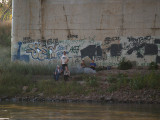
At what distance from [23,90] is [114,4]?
9681 millimetres

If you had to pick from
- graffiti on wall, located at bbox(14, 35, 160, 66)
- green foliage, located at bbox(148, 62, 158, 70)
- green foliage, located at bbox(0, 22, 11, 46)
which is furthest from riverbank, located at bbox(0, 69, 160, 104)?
green foliage, located at bbox(0, 22, 11, 46)

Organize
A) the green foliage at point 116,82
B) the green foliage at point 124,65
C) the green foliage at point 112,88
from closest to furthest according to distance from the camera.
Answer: the green foliage at point 112,88
the green foliage at point 116,82
the green foliage at point 124,65

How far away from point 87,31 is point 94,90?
8.20 metres

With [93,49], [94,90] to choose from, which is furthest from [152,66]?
[94,90]

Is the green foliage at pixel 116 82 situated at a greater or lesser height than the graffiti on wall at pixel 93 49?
lesser

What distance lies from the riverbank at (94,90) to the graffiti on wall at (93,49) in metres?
5.49

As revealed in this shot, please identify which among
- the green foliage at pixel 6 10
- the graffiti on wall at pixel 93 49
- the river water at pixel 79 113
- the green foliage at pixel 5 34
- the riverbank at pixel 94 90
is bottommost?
the river water at pixel 79 113

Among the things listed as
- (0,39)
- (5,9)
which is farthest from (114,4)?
(5,9)

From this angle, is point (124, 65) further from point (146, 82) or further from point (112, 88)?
point (112, 88)

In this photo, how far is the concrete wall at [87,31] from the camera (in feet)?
86.9

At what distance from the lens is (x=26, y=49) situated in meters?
27.6

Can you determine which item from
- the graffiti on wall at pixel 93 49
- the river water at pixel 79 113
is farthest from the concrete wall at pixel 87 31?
the river water at pixel 79 113

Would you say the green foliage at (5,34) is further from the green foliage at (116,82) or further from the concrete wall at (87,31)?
the green foliage at (116,82)

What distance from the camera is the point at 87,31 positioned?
2703cm
